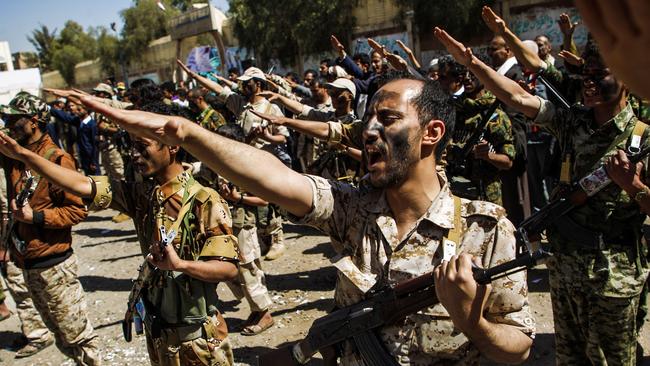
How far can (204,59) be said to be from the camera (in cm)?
2172

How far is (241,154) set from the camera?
1532 millimetres

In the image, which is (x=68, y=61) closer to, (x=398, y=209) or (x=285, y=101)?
(x=285, y=101)

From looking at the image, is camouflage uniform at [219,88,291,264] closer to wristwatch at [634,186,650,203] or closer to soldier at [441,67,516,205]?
soldier at [441,67,516,205]

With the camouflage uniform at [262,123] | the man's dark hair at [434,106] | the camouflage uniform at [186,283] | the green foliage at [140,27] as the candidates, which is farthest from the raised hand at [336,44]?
the green foliage at [140,27]

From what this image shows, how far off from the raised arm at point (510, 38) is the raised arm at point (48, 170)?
2.70 metres

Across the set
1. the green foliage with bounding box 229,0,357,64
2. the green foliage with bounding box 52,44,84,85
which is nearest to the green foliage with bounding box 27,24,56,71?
the green foliage with bounding box 52,44,84,85

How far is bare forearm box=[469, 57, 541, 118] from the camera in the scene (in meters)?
2.79

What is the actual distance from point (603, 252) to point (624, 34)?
8.49 ft

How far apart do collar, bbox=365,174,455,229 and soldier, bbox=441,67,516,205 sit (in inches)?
105

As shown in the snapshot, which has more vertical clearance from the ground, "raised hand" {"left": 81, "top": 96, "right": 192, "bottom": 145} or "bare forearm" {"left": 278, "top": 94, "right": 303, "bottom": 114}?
"raised hand" {"left": 81, "top": 96, "right": 192, "bottom": 145}

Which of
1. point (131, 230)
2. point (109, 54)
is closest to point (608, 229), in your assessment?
point (131, 230)

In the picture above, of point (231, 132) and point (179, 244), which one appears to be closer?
point (179, 244)

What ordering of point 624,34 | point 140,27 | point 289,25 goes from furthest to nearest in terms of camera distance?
point 140,27 → point 289,25 → point 624,34

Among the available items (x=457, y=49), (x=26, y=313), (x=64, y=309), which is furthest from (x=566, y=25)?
(x=26, y=313)
